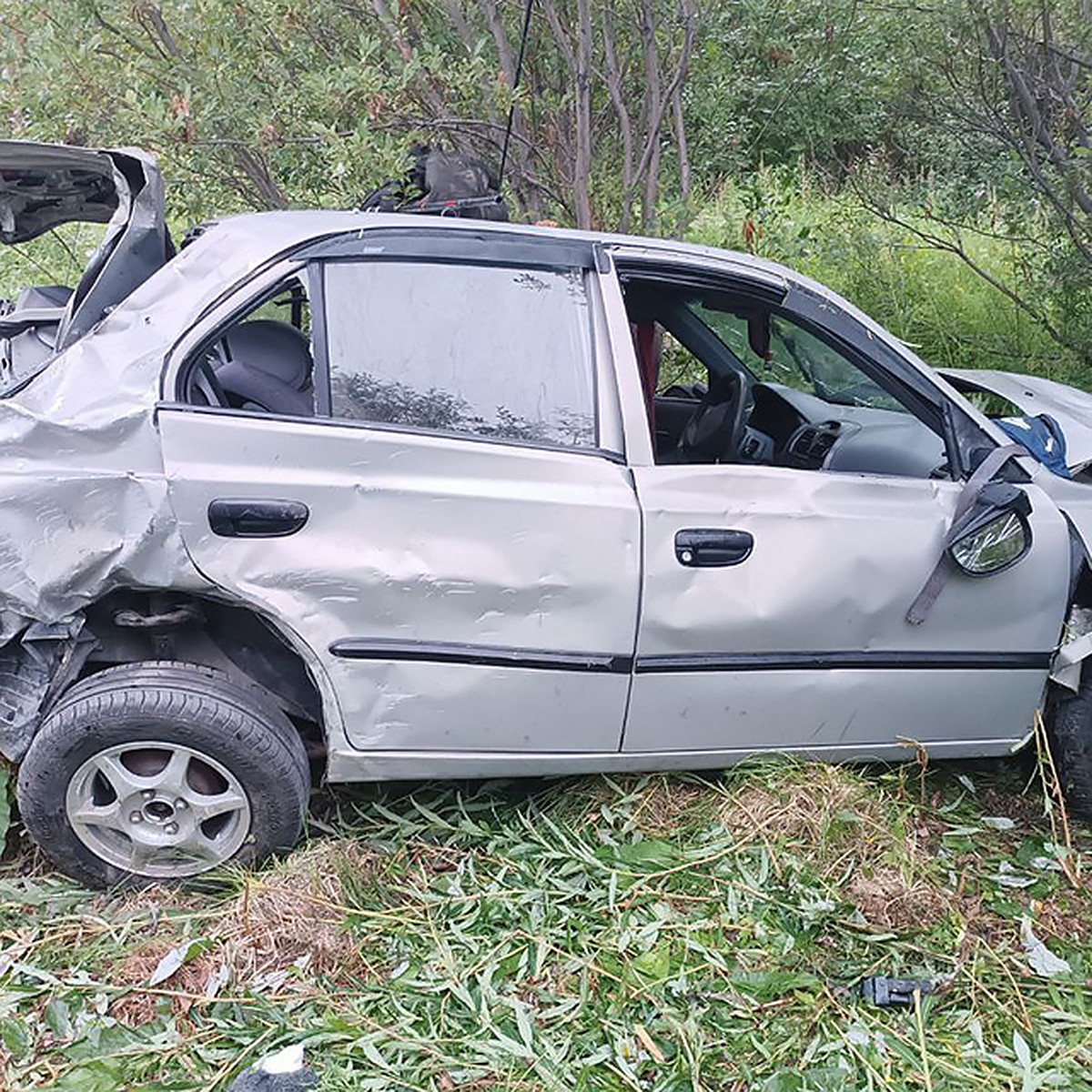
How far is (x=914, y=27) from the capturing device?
215 inches

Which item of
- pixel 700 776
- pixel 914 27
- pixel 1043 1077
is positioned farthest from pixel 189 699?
pixel 914 27

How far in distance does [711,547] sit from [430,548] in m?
0.70

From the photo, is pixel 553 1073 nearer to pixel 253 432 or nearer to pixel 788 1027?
pixel 788 1027

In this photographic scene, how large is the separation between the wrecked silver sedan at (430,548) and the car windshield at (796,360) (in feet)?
0.65

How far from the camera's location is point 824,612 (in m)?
2.87

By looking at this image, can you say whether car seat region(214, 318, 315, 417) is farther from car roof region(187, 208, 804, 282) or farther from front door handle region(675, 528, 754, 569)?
front door handle region(675, 528, 754, 569)

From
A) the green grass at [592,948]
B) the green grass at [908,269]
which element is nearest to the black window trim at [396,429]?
the green grass at [592,948]

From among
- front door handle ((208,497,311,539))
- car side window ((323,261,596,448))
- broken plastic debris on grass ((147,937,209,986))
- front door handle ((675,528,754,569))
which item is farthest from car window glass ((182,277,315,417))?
broken plastic debris on grass ((147,937,209,986))

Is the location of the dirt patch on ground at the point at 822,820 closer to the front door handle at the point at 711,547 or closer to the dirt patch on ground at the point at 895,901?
the dirt patch on ground at the point at 895,901

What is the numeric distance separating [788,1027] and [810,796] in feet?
2.20

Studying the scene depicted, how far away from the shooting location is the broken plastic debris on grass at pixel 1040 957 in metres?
2.64

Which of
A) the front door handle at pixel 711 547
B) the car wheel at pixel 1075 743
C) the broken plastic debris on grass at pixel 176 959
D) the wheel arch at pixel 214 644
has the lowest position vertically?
the broken plastic debris on grass at pixel 176 959

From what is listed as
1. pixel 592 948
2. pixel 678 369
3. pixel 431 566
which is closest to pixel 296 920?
pixel 592 948

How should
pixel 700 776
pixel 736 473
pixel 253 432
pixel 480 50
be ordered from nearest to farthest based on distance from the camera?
pixel 253 432
pixel 736 473
pixel 700 776
pixel 480 50
